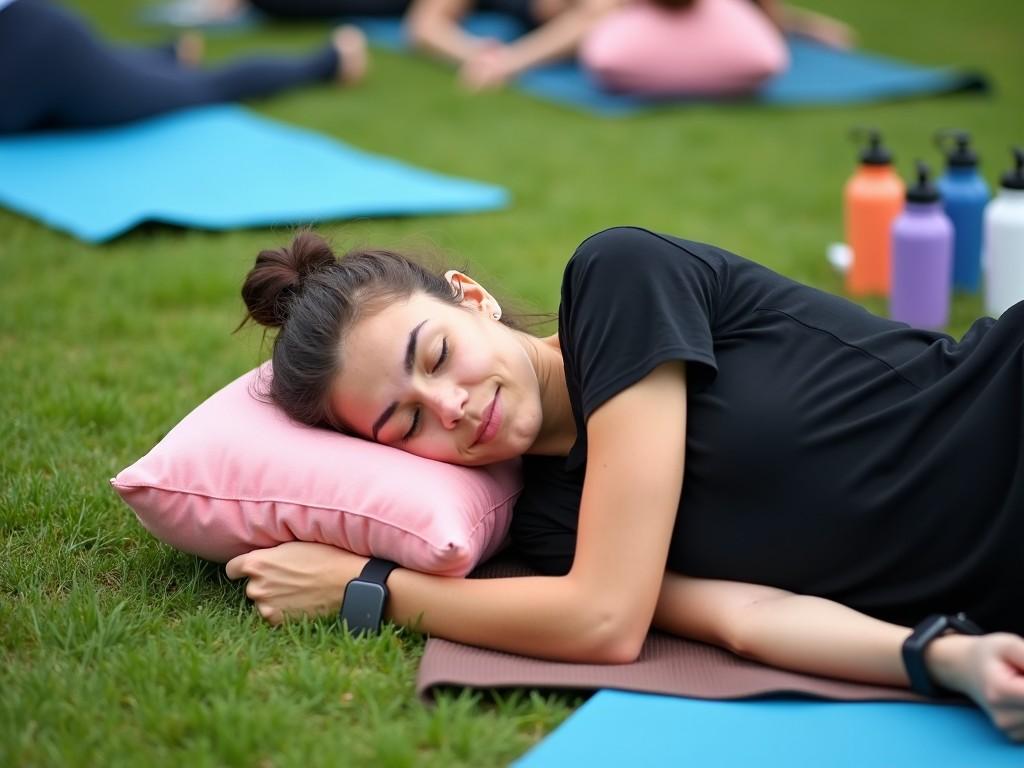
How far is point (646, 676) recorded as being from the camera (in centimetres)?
212

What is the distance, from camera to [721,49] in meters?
6.86

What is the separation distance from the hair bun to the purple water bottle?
2.03m

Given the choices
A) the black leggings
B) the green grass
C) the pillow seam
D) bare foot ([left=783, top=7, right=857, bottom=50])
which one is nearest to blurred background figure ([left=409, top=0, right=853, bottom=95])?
the green grass

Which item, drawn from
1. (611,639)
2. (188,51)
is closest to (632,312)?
(611,639)

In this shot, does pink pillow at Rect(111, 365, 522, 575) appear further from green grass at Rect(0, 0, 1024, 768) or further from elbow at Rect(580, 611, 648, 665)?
elbow at Rect(580, 611, 648, 665)

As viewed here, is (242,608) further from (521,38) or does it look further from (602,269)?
(521,38)

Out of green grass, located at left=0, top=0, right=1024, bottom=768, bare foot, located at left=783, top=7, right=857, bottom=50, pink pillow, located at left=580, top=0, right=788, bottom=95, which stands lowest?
green grass, located at left=0, top=0, right=1024, bottom=768

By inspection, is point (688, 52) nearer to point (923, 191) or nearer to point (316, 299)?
point (923, 191)

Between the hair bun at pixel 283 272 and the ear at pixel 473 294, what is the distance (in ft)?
0.76

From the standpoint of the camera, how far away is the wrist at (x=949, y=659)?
1.92 meters

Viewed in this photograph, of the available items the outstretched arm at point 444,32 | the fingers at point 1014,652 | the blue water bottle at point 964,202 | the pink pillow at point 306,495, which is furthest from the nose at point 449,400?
the outstretched arm at point 444,32

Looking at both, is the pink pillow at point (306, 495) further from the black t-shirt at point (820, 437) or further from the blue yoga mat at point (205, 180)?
the blue yoga mat at point (205, 180)

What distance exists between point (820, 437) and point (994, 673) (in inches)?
19.1

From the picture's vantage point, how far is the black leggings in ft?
17.6
